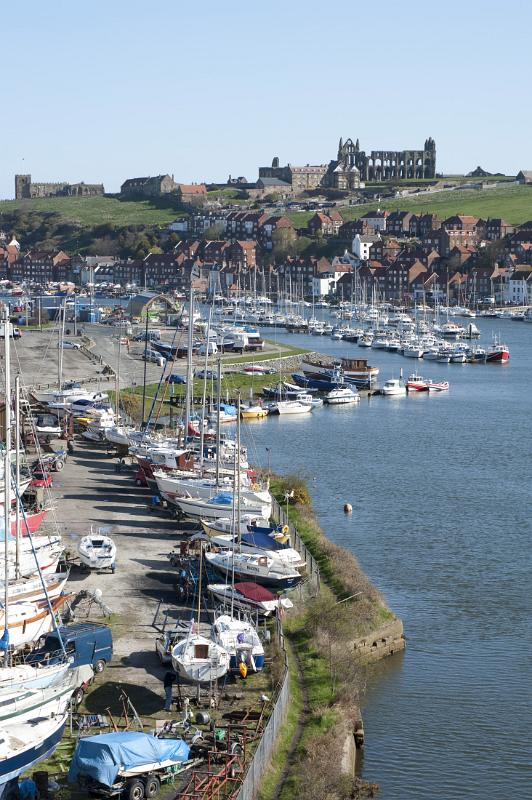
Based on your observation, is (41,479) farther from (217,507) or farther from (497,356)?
(497,356)

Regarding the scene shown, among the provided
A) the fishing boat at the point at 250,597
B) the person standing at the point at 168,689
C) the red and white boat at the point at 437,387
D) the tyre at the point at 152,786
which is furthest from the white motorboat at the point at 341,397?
the tyre at the point at 152,786

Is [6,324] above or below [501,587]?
above

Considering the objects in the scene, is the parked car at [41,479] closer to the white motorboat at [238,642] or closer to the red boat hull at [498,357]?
the white motorboat at [238,642]

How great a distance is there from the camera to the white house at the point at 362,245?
14488 centimetres

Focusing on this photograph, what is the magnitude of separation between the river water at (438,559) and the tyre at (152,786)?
3.82 meters

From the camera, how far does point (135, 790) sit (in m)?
16.6

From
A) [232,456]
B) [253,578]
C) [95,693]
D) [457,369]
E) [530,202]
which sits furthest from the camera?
[530,202]

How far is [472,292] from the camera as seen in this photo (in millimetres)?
127000

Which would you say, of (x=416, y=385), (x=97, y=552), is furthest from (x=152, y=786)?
(x=416, y=385)

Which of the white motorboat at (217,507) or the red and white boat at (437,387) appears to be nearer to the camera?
the white motorboat at (217,507)

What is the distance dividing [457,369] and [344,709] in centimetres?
5861

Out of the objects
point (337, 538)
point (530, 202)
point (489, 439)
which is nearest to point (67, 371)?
point (489, 439)

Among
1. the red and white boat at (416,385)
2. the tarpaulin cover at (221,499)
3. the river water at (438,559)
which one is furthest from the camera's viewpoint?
the red and white boat at (416,385)

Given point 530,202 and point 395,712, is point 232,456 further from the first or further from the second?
point 530,202
